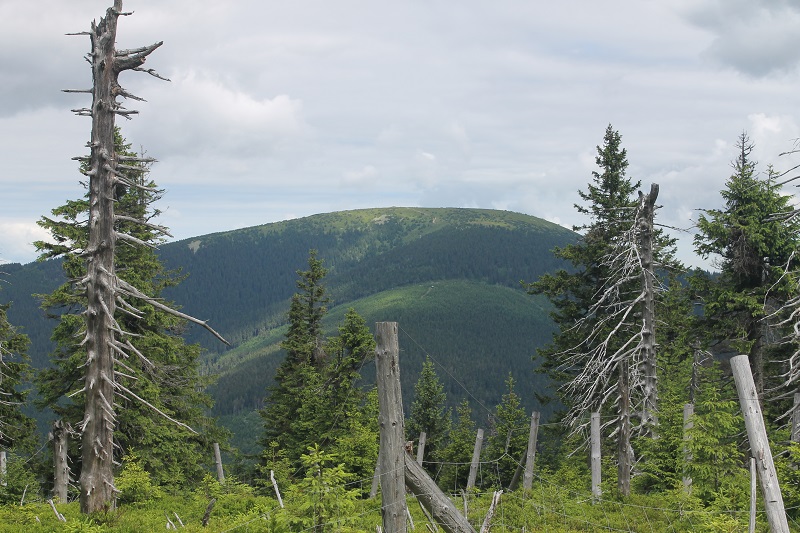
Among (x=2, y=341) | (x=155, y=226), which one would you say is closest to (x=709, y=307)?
(x=155, y=226)

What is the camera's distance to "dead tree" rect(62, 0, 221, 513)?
40.0ft

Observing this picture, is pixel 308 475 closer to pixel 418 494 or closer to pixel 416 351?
pixel 418 494

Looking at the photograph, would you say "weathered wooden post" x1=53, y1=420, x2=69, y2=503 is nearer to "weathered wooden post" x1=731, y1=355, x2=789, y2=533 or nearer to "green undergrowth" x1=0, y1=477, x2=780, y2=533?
"green undergrowth" x1=0, y1=477, x2=780, y2=533

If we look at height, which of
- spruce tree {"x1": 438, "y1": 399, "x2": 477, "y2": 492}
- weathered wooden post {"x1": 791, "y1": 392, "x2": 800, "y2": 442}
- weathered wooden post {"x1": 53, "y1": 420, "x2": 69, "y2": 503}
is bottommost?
spruce tree {"x1": 438, "y1": 399, "x2": 477, "y2": 492}

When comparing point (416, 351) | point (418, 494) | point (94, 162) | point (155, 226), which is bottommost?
point (416, 351)

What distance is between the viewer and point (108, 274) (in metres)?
12.4

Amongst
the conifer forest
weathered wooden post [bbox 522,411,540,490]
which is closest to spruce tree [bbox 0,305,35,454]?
the conifer forest

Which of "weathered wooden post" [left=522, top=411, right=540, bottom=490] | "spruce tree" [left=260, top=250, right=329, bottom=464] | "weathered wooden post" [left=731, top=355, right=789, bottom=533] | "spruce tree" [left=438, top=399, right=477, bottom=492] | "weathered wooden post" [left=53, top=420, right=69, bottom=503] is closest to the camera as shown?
"weathered wooden post" [left=731, top=355, right=789, bottom=533]

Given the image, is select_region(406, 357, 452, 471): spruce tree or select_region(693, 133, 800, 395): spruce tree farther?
select_region(406, 357, 452, 471): spruce tree

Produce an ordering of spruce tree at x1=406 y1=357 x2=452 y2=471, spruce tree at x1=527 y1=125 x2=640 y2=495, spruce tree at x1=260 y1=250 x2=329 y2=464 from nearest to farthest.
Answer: spruce tree at x1=527 y1=125 x2=640 y2=495 → spruce tree at x1=260 y1=250 x2=329 y2=464 → spruce tree at x1=406 y1=357 x2=452 y2=471

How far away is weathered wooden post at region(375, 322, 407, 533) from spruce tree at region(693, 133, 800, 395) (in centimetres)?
1451

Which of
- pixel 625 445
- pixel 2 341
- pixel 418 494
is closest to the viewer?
pixel 418 494

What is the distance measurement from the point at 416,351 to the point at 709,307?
596 feet

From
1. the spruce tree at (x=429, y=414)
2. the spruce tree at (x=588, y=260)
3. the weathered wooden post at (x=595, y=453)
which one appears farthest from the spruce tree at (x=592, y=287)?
the spruce tree at (x=429, y=414)
